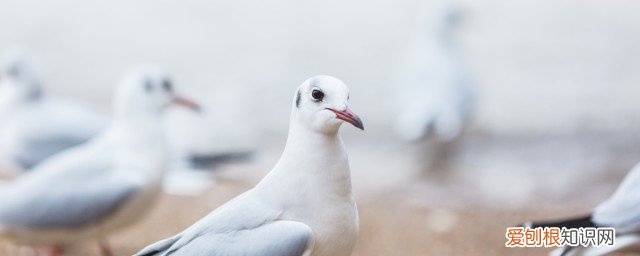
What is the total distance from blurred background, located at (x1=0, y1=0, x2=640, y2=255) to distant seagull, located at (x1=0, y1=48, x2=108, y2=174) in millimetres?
479

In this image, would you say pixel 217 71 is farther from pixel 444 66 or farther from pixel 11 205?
pixel 11 205

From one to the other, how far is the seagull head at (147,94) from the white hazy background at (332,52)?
2.18m

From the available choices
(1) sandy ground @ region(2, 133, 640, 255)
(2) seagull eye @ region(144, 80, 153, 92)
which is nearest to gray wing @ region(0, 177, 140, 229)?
(2) seagull eye @ region(144, 80, 153, 92)

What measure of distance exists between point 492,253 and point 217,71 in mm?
4310

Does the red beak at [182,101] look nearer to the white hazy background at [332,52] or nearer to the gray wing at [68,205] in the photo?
the gray wing at [68,205]

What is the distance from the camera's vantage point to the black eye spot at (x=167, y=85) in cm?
355

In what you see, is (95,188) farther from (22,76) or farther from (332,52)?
(332,52)

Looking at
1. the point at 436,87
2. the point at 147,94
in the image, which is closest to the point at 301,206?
the point at 147,94

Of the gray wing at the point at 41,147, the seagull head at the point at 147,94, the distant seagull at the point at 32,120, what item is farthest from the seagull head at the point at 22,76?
the seagull head at the point at 147,94

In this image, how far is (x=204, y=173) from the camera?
416 cm

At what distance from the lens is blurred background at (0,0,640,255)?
4.43 metres

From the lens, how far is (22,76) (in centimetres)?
461

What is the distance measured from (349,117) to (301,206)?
0.24 metres

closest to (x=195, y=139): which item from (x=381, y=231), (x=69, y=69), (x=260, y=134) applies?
(x=260, y=134)
